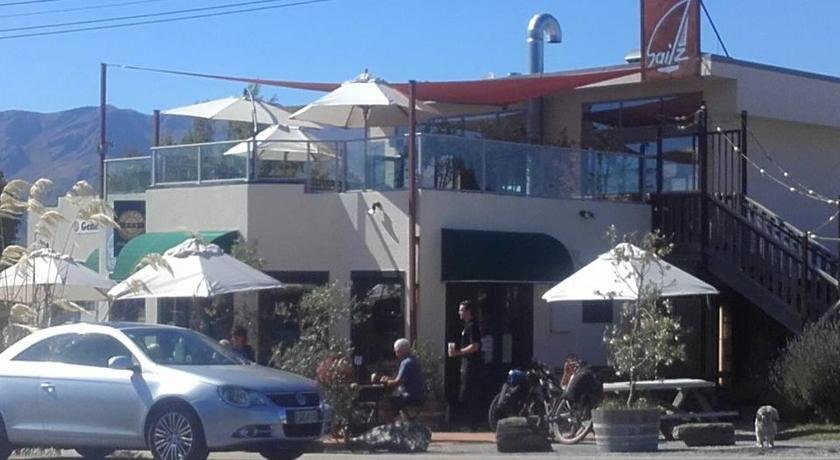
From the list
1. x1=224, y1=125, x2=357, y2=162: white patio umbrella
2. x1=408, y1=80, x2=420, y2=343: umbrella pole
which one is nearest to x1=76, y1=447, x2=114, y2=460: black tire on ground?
x1=408, y1=80, x2=420, y2=343: umbrella pole

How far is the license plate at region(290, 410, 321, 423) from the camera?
1688 centimetres

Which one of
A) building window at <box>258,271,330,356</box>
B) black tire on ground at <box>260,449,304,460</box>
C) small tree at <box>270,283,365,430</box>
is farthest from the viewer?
building window at <box>258,271,330,356</box>

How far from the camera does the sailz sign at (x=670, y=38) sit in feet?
93.8

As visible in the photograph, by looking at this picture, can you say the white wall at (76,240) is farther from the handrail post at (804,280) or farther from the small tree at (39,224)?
the handrail post at (804,280)

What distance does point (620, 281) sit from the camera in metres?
21.5

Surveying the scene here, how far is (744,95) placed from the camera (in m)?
29.6

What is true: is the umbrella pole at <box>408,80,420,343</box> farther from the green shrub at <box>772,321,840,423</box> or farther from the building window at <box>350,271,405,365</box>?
the green shrub at <box>772,321,840,423</box>

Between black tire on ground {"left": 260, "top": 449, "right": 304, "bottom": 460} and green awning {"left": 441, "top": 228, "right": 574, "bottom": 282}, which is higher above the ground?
green awning {"left": 441, "top": 228, "right": 574, "bottom": 282}

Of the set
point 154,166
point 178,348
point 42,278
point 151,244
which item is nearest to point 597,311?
point 151,244

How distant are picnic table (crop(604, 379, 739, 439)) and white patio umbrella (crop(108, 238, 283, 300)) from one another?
545 cm

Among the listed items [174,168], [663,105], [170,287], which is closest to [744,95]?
[663,105]

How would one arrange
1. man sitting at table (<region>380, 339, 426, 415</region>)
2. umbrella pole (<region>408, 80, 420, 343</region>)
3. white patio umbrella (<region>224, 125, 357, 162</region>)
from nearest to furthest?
man sitting at table (<region>380, 339, 426, 415</region>)
umbrella pole (<region>408, 80, 420, 343</region>)
white patio umbrella (<region>224, 125, 357, 162</region>)

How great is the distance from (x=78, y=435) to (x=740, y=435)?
9736mm

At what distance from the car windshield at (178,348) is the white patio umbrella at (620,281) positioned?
5825mm
